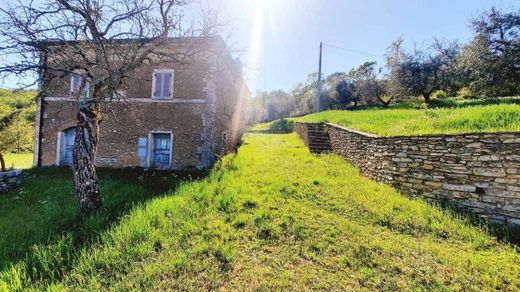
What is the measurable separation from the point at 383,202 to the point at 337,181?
1.70 metres

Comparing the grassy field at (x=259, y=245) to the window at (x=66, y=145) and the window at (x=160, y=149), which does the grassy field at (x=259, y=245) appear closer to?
the window at (x=160, y=149)

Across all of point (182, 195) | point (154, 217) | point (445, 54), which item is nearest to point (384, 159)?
point (182, 195)

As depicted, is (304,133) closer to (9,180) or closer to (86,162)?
(86,162)

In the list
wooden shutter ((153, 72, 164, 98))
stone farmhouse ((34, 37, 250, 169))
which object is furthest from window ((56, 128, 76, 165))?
wooden shutter ((153, 72, 164, 98))

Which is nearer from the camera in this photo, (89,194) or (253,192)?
(89,194)

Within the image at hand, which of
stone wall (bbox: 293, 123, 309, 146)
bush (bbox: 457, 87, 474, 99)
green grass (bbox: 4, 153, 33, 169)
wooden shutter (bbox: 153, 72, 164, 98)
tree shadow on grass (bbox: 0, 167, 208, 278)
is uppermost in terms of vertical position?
bush (bbox: 457, 87, 474, 99)

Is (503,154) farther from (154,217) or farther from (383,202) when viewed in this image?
(154,217)

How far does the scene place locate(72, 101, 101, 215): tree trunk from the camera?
573 centimetres

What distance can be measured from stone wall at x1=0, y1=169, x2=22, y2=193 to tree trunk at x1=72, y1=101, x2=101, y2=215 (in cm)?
476

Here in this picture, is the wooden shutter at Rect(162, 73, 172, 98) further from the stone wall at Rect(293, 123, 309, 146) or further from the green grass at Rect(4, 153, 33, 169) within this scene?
the green grass at Rect(4, 153, 33, 169)

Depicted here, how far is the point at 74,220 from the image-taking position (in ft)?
17.5

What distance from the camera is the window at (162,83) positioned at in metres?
11.5

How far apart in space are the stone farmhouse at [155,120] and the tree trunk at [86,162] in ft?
17.4

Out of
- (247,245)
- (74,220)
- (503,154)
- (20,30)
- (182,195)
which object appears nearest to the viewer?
(247,245)
